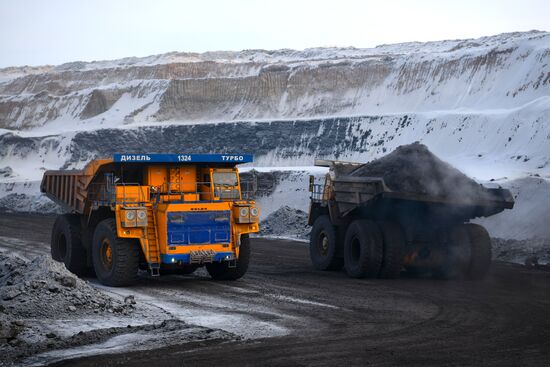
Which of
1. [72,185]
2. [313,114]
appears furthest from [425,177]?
[313,114]

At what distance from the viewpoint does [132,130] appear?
68625 mm

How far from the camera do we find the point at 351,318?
1239cm

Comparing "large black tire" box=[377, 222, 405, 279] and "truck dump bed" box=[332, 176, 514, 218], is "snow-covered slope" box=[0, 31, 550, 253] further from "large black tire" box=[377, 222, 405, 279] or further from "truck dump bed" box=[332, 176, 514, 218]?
"large black tire" box=[377, 222, 405, 279]

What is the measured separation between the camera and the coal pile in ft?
96.9

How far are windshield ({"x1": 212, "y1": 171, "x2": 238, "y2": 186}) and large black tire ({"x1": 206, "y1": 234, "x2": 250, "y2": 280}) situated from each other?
1048mm

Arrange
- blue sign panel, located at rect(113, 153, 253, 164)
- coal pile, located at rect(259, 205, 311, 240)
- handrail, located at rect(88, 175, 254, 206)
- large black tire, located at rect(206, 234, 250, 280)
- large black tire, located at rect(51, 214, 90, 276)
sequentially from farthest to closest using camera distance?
coal pile, located at rect(259, 205, 311, 240) → large black tire, located at rect(51, 214, 90, 276) → large black tire, located at rect(206, 234, 250, 280) → blue sign panel, located at rect(113, 153, 253, 164) → handrail, located at rect(88, 175, 254, 206)

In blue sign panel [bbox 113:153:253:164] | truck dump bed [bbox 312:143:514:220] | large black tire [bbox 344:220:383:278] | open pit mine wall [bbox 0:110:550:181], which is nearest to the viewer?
blue sign panel [bbox 113:153:253:164]

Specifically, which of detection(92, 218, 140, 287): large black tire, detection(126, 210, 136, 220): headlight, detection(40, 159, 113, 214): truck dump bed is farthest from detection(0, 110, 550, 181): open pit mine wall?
detection(126, 210, 136, 220): headlight

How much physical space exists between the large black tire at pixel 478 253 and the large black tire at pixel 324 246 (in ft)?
9.74

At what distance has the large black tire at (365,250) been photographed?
17.2 metres

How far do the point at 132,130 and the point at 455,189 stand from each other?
53649 mm

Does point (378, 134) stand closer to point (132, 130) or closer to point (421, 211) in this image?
point (132, 130)

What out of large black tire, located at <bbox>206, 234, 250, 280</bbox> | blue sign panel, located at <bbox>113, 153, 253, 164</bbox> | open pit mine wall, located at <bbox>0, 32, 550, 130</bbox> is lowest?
large black tire, located at <bbox>206, 234, 250, 280</bbox>

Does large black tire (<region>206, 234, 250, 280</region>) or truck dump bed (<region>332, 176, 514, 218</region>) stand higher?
truck dump bed (<region>332, 176, 514, 218</region>)
